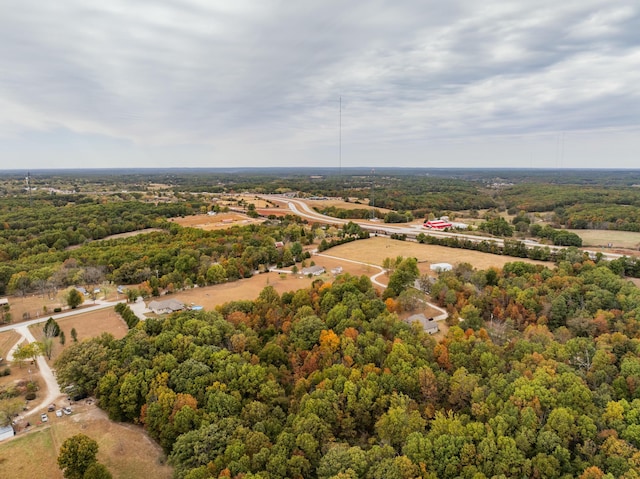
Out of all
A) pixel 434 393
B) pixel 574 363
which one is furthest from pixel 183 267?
pixel 574 363

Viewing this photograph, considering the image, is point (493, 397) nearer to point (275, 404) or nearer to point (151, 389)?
point (275, 404)

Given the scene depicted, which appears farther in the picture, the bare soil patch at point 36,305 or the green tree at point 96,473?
the bare soil patch at point 36,305

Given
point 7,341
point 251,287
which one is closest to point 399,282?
point 251,287

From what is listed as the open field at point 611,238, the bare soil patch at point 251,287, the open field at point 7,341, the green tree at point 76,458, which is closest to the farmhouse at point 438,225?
the open field at point 611,238

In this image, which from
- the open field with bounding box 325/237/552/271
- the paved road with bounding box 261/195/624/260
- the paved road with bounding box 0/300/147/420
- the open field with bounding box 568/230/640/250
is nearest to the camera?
the paved road with bounding box 0/300/147/420

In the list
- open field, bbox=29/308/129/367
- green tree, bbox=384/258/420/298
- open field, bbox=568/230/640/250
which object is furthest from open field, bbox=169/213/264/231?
open field, bbox=568/230/640/250

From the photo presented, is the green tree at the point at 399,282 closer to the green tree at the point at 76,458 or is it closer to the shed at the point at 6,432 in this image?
the green tree at the point at 76,458

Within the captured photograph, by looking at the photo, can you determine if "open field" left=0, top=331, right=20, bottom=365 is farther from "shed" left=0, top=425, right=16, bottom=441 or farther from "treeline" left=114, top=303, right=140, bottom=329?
"shed" left=0, top=425, right=16, bottom=441

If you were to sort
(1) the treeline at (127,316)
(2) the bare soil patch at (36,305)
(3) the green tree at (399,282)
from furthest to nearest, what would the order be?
1. (3) the green tree at (399,282)
2. (2) the bare soil patch at (36,305)
3. (1) the treeline at (127,316)
